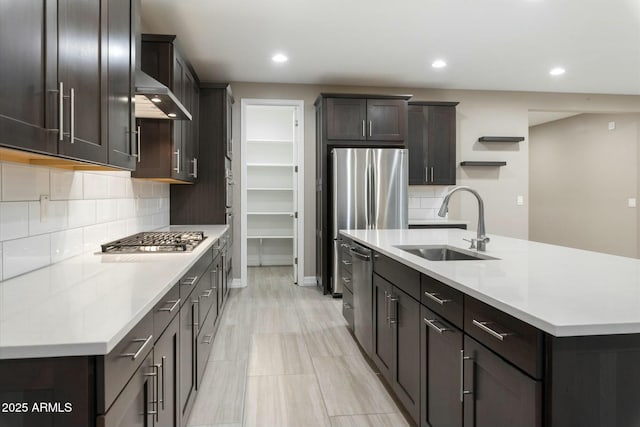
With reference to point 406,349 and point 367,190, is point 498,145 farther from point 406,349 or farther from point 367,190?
point 406,349

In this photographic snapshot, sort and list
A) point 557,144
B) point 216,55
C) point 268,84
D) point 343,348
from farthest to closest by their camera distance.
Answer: point 557,144, point 268,84, point 216,55, point 343,348

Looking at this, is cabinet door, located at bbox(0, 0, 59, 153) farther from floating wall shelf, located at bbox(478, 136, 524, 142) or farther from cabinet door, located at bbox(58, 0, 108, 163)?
floating wall shelf, located at bbox(478, 136, 524, 142)

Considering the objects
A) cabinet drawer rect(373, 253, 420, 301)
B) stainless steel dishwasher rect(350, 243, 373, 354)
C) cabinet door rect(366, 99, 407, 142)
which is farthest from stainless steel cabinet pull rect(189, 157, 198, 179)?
cabinet drawer rect(373, 253, 420, 301)

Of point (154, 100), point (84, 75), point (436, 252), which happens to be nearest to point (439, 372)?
point (436, 252)

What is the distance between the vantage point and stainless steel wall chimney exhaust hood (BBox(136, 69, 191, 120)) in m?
2.05

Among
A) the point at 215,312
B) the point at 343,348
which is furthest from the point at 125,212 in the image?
the point at 343,348

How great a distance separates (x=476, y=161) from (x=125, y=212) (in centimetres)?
458

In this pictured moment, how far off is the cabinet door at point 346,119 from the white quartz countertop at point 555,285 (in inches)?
113

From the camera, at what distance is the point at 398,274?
2145mm

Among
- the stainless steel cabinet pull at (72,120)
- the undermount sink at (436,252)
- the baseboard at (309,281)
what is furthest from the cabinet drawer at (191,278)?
the baseboard at (309,281)

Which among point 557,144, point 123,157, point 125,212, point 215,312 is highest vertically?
point 557,144

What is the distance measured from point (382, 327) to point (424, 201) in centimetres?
347

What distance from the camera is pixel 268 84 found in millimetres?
5383

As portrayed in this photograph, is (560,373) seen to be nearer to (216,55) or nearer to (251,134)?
(216,55)
